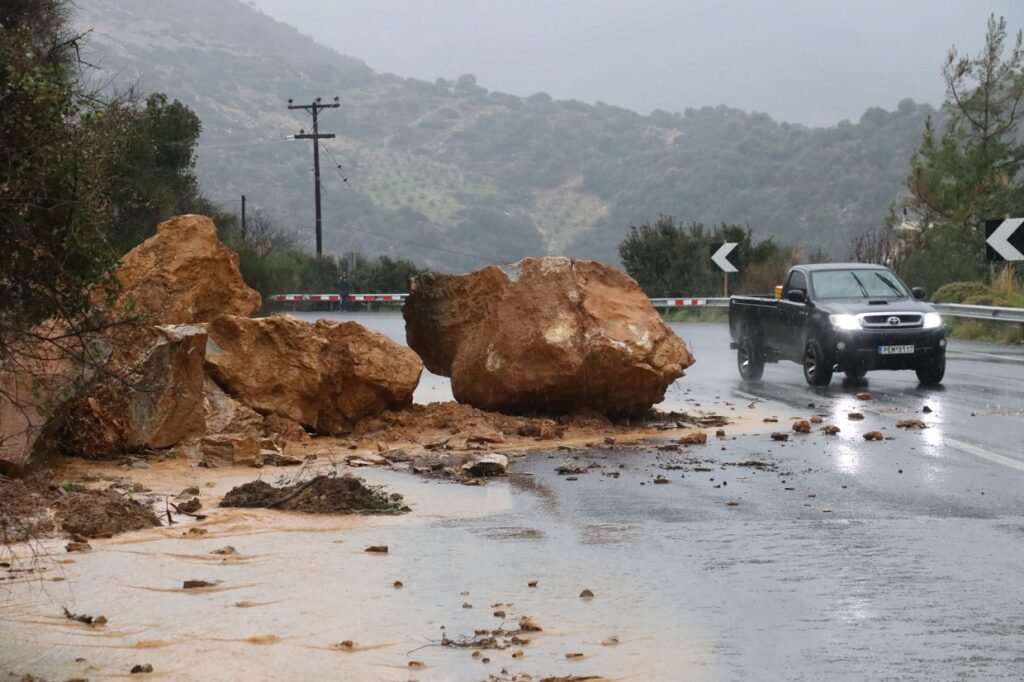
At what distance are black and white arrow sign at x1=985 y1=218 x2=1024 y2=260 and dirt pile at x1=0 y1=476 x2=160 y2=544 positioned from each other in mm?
24341

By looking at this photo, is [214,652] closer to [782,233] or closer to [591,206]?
[782,233]

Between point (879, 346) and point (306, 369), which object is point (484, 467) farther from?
point (879, 346)

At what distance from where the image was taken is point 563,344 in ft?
53.3

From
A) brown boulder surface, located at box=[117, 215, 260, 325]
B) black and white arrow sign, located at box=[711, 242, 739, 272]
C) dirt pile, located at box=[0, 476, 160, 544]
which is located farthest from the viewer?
black and white arrow sign, located at box=[711, 242, 739, 272]

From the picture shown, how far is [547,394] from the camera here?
647 inches

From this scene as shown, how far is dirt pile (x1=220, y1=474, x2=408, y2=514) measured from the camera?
10.6m

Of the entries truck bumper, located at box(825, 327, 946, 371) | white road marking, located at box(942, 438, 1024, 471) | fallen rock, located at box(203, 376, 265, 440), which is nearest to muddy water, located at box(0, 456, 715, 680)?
fallen rock, located at box(203, 376, 265, 440)

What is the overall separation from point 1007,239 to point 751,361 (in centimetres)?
1056

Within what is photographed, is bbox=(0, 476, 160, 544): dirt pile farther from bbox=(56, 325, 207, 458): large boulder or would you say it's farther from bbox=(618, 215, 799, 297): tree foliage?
bbox=(618, 215, 799, 297): tree foliage

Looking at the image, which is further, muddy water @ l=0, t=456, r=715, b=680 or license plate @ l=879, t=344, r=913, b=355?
license plate @ l=879, t=344, r=913, b=355

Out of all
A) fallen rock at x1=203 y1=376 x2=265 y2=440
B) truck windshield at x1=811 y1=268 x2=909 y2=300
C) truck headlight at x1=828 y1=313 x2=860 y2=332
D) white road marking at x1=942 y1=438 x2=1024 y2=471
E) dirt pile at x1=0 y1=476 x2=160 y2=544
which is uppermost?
truck windshield at x1=811 y1=268 x2=909 y2=300

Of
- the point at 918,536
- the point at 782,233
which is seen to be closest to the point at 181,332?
the point at 918,536

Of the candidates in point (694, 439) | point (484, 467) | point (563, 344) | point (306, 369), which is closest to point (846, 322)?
point (563, 344)

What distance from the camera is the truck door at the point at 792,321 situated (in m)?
22.0
